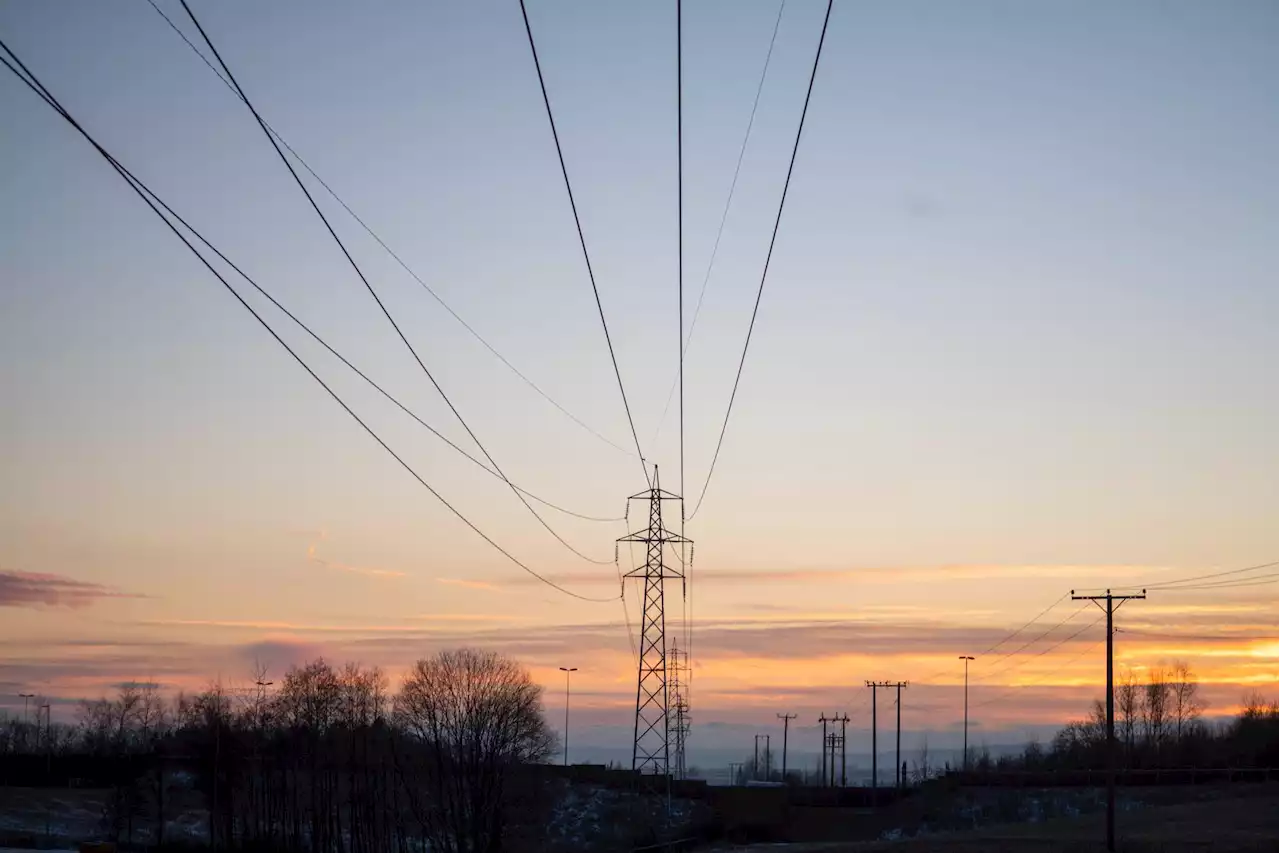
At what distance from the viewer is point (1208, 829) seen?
74.4 meters

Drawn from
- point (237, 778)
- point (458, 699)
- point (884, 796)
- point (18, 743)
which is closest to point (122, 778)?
point (237, 778)

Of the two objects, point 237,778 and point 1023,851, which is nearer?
point 1023,851

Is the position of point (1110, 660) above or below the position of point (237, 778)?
above

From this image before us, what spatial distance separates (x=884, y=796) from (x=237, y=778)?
54.2m

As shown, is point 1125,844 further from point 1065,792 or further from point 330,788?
point 330,788

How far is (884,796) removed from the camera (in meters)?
119

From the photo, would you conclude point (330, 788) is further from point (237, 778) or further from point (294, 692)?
point (294, 692)

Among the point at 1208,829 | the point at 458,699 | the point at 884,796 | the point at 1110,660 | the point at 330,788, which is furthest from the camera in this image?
the point at 884,796

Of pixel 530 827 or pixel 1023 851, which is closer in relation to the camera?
pixel 1023 851

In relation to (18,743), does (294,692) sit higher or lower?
higher

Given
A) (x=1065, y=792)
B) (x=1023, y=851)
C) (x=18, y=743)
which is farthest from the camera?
(x=18, y=743)

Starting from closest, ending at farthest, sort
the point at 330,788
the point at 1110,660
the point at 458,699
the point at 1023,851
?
the point at 1110,660 → the point at 1023,851 → the point at 330,788 → the point at 458,699

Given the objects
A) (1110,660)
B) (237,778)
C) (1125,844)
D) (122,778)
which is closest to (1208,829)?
(1125,844)

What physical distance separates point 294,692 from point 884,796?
51.3m
